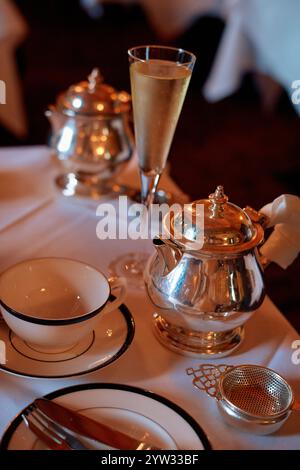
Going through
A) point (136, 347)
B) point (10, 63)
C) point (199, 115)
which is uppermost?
point (136, 347)

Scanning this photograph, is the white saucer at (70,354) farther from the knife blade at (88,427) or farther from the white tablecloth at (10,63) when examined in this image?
the white tablecloth at (10,63)

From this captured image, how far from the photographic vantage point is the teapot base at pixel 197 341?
58 centimetres

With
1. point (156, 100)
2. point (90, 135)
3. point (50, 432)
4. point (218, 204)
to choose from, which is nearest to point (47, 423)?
point (50, 432)

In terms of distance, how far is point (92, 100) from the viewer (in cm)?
Answer: 89

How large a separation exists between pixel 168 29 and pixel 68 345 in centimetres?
276

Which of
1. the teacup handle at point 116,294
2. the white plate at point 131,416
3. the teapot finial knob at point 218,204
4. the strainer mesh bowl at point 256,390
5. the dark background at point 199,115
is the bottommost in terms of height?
the dark background at point 199,115

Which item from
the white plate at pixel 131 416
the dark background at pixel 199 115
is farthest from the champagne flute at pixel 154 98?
the dark background at pixel 199 115

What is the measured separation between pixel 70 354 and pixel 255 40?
1875mm

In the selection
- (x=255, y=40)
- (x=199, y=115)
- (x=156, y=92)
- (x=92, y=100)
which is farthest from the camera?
(x=199, y=115)

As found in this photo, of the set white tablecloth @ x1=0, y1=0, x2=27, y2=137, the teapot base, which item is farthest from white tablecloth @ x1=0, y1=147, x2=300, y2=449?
white tablecloth @ x1=0, y1=0, x2=27, y2=137

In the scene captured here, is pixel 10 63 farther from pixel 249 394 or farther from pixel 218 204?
pixel 249 394

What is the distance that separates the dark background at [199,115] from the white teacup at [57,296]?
760 millimetres

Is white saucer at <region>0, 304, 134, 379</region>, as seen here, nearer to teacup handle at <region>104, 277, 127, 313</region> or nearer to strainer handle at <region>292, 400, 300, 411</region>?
teacup handle at <region>104, 277, 127, 313</region>

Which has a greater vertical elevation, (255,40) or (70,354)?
(70,354)
